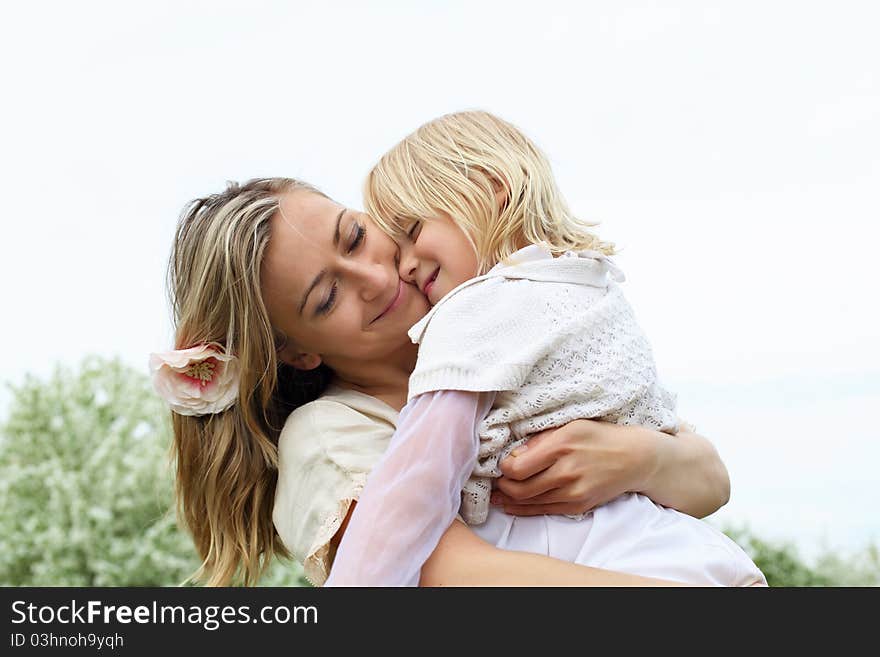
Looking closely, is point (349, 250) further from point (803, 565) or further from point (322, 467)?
point (803, 565)

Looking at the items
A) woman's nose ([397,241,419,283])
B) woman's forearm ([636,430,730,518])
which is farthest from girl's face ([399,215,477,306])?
woman's forearm ([636,430,730,518])

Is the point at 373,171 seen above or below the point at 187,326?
above

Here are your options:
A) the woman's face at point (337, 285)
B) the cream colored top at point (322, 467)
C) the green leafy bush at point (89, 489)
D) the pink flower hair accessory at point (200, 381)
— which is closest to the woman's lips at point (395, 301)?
the woman's face at point (337, 285)

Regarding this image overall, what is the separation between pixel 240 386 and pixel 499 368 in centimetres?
85

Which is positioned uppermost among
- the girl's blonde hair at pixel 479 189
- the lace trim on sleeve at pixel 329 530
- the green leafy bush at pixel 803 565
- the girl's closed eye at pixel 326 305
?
the girl's blonde hair at pixel 479 189

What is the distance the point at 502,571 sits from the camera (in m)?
2.01

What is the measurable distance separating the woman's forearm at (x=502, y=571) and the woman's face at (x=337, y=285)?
63 centimetres

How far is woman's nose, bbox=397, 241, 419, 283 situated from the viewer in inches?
→ 99.5

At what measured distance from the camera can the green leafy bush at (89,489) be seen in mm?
7664

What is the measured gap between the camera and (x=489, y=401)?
2.10m

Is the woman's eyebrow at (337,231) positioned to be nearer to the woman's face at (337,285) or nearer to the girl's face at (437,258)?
the woman's face at (337,285)
